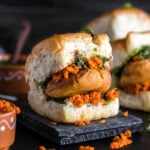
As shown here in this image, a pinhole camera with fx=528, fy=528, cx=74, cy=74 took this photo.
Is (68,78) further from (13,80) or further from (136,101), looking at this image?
(13,80)

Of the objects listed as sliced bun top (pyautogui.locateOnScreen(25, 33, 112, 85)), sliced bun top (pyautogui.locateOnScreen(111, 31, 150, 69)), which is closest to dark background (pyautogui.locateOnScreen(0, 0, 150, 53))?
sliced bun top (pyautogui.locateOnScreen(111, 31, 150, 69))

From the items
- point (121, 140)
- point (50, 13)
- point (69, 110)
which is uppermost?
point (50, 13)

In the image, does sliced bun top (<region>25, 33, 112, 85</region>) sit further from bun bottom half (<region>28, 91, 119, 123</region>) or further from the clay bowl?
the clay bowl

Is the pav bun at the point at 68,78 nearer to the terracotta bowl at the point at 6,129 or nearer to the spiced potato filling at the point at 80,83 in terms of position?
the spiced potato filling at the point at 80,83

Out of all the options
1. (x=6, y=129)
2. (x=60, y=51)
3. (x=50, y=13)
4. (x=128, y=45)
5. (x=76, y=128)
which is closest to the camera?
(x=6, y=129)

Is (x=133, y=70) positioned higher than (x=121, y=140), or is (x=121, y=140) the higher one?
(x=133, y=70)

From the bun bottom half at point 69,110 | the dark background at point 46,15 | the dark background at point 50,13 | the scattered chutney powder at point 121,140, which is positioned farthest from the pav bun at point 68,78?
the dark background at point 50,13

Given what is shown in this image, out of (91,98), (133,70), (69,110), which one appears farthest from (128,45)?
(69,110)
